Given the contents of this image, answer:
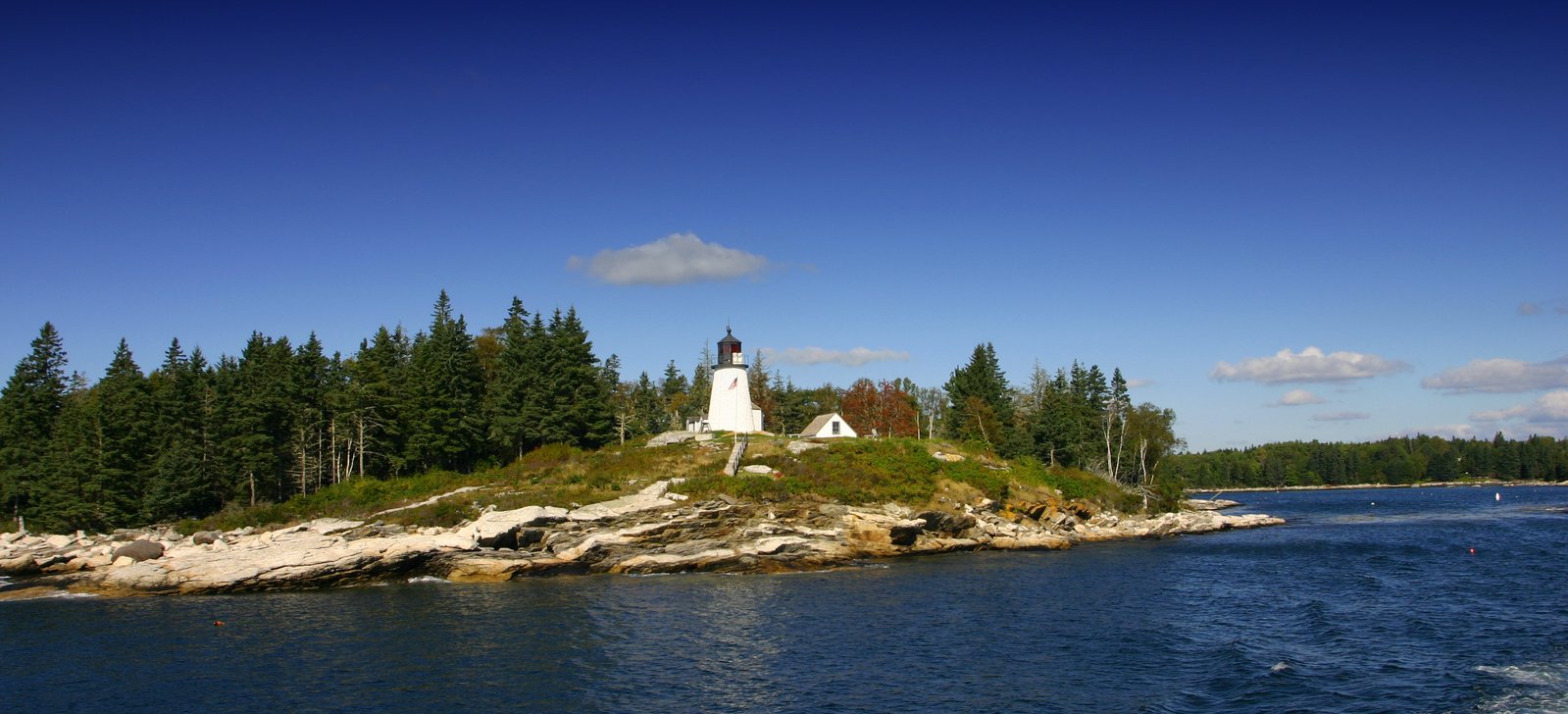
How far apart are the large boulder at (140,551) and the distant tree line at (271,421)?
44.7 feet

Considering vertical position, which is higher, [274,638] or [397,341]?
[397,341]

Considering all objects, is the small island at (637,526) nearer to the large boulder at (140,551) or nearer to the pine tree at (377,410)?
→ the large boulder at (140,551)

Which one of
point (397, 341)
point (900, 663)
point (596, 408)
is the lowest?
point (900, 663)

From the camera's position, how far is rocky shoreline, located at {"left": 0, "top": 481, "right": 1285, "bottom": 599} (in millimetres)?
41469

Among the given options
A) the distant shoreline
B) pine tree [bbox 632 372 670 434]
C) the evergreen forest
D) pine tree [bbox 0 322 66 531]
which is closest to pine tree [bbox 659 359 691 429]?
pine tree [bbox 632 372 670 434]

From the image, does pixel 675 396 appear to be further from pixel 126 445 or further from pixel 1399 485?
pixel 1399 485

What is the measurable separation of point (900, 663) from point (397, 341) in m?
68.6

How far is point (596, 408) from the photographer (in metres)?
71.3

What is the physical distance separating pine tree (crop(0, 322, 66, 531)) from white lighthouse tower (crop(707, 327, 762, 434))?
4906cm

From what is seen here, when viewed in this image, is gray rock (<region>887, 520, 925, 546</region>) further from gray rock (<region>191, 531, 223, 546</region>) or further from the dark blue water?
gray rock (<region>191, 531, 223, 546</region>)

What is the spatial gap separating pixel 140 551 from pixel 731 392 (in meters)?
40.0

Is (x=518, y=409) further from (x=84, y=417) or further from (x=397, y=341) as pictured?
(x=84, y=417)

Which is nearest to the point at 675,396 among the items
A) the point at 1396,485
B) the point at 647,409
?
the point at 647,409

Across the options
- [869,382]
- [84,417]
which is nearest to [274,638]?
[84,417]
